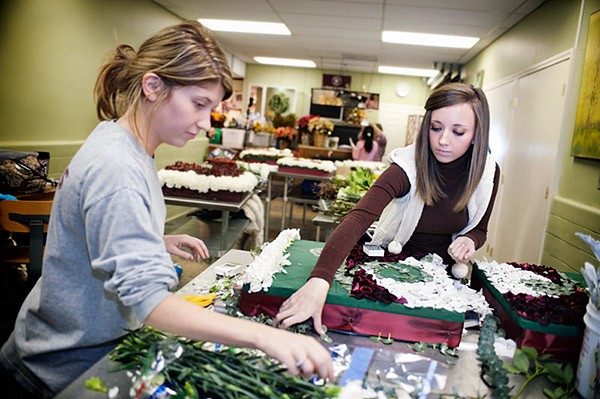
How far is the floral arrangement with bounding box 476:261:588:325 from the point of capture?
1069mm

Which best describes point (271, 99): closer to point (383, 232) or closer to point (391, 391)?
point (383, 232)

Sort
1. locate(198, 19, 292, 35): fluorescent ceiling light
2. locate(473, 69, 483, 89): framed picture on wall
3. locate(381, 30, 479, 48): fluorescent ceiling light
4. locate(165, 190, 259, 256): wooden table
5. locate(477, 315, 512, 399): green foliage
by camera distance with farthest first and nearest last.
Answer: locate(473, 69, 483, 89): framed picture on wall → locate(198, 19, 292, 35): fluorescent ceiling light → locate(381, 30, 479, 48): fluorescent ceiling light → locate(165, 190, 259, 256): wooden table → locate(477, 315, 512, 399): green foliage

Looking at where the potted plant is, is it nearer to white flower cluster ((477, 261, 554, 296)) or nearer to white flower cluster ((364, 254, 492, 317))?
white flower cluster ((477, 261, 554, 296))

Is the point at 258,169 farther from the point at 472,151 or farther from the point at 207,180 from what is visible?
the point at 472,151

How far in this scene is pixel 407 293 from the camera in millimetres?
1134

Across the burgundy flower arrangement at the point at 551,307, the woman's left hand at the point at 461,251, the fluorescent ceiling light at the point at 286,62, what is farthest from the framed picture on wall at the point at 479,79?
the burgundy flower arrangement at the point at 551,307

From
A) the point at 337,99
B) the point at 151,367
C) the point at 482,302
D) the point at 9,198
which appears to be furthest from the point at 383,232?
the point at 337,99

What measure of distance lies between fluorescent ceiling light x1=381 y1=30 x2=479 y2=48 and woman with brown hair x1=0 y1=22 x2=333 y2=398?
19.9 ft

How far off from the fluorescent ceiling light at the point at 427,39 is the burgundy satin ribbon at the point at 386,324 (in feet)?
19.9

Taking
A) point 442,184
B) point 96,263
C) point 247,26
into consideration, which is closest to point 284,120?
point 247,26

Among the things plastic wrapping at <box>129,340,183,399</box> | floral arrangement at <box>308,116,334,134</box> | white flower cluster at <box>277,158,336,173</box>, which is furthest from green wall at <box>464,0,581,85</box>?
plastic wrapping at <box>129,340,183,399</box>

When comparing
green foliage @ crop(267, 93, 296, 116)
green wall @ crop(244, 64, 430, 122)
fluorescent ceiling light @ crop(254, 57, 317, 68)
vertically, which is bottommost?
green foliage @ crop(267, 93, 296, 116)

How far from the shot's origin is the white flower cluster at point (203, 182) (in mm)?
3516

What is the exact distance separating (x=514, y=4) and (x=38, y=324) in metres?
5.27
